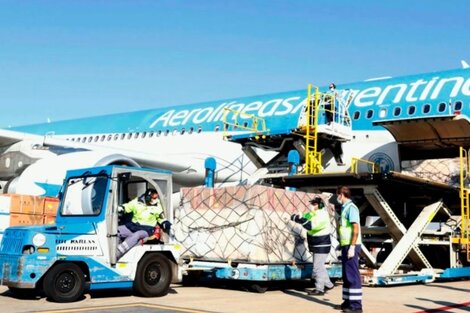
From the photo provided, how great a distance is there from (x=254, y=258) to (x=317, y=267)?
103 cm

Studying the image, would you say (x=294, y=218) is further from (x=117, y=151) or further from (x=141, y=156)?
(x=117, y=151)

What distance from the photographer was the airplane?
12250 millimetres

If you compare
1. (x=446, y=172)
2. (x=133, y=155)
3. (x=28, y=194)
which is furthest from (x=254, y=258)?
(x=133, y=155)

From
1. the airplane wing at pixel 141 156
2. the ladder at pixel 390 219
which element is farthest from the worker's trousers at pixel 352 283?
the airplane wing at pixel 141 156

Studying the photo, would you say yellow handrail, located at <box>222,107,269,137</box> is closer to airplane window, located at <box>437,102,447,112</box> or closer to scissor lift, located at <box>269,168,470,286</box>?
scissor lift, located at <box>269,168,470,286</box>

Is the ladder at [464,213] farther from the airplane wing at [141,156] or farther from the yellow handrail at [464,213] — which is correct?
the airplane wing at [141,156]

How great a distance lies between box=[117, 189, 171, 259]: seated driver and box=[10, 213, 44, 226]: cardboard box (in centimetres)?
330

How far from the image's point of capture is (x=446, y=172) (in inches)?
513

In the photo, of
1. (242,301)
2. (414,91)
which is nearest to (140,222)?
(242,301)

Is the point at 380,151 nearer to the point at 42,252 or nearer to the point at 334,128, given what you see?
the point at 334,128

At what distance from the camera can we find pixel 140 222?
8.04 meters

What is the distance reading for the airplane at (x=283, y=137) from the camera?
12250 mm

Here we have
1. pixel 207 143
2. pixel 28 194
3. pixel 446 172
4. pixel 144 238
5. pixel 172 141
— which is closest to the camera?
pixel 144 238

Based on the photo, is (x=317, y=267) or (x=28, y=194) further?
(x=28, y=194)
